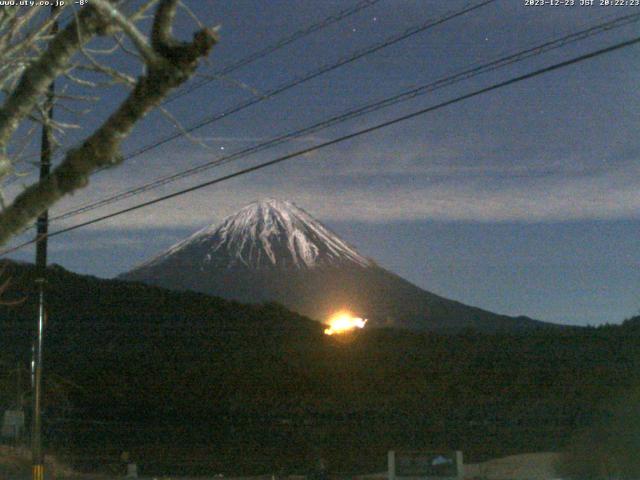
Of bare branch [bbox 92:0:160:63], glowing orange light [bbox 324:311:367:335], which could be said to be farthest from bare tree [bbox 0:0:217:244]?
glowing orange light [bbox 324:311:367:335]

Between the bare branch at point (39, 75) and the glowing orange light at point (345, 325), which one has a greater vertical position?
the glowing orange light at point (345, 325)

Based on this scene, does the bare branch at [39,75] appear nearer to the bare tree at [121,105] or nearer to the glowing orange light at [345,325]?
the bare tree at [121,105]

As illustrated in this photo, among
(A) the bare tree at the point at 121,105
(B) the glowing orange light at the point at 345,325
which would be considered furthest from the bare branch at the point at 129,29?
(B) the glowing orange light at the point at 345,325

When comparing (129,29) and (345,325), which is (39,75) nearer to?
(129,29)

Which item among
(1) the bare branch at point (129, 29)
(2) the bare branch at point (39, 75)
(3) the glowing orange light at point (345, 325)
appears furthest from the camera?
(3) the glowing orange light at point (345, 325)

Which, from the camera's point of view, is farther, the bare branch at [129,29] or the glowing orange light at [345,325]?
the glowing orange light at [345,325]

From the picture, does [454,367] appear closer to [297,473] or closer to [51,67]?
[297,473]

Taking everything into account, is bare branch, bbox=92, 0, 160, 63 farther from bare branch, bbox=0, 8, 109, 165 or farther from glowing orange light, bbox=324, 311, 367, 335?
glowing orange light, bbox=324, 311, 367, 335

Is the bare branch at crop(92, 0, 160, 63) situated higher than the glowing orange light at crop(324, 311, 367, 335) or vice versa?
the glowing orange light at crop(324, 311, 367, 335)

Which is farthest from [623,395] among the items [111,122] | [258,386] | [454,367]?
[111,122]

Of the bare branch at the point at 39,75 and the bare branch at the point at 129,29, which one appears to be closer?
the bare branch at the point at 129,29

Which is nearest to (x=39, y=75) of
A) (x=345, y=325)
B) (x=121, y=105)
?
(x=121, y=105)

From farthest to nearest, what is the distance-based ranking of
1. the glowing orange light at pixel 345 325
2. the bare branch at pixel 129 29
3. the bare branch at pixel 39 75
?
1. the glowing orange light at pixel 345 325
2. the bare branch at pixel 39 75
3. the bare branch at pixel 129 29

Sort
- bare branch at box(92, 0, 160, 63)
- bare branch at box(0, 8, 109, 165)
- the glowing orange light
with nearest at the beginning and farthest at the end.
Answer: bare branch at box(92, 0, 160, 63) → bare branch at box(0, 8, 109, 165) → the glowing orange light
